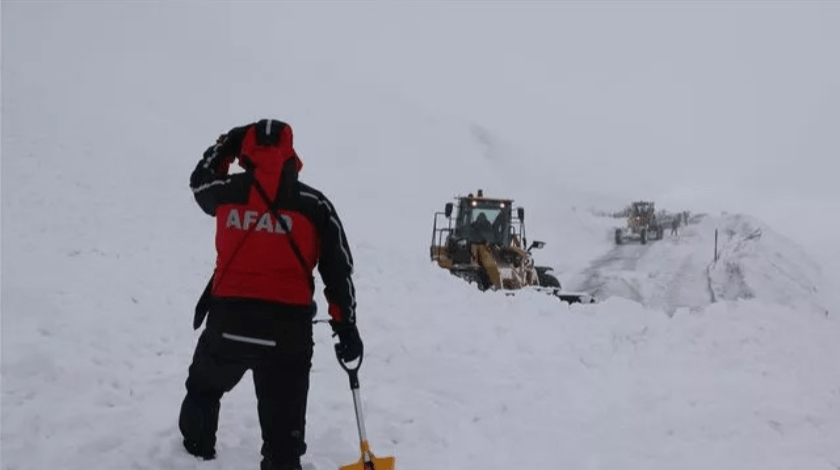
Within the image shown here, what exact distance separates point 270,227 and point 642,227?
122 ft

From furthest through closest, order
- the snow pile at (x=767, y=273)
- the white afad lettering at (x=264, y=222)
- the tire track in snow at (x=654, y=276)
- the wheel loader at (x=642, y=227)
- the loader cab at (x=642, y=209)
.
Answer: the loader cab at (x=642, y=209)
the wheel loader at (x=642, y=227)
the snow pile at (x=767, y=273)
the tire track in snow at (x=654, y=276)
the white afad lettering at (x=264, y=222)

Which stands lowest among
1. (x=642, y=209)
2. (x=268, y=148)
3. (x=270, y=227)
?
(x=270, y=227)

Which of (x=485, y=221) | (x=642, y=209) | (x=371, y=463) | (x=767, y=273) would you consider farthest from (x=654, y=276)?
(x=371, y=463)

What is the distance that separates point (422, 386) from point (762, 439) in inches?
108

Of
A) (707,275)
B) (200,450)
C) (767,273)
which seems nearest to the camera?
(200,450)

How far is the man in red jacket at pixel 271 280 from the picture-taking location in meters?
3.49

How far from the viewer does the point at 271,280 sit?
351 centimetres

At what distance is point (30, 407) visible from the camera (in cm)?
451

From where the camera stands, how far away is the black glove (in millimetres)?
3719

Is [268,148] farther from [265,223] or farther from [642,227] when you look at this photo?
[642,227]

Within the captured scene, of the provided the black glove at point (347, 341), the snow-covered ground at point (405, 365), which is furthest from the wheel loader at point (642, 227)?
the black glove at point (347, 341)

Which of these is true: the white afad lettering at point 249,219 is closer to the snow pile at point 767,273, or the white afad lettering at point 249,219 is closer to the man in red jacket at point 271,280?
the man in red jacket at point 271,280

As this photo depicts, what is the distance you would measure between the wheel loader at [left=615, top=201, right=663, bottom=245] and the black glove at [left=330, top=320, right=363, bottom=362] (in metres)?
35.1

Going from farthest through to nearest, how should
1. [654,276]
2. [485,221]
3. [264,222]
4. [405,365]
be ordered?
[654,276] → [485,221] → [405,365] → [264,222]
